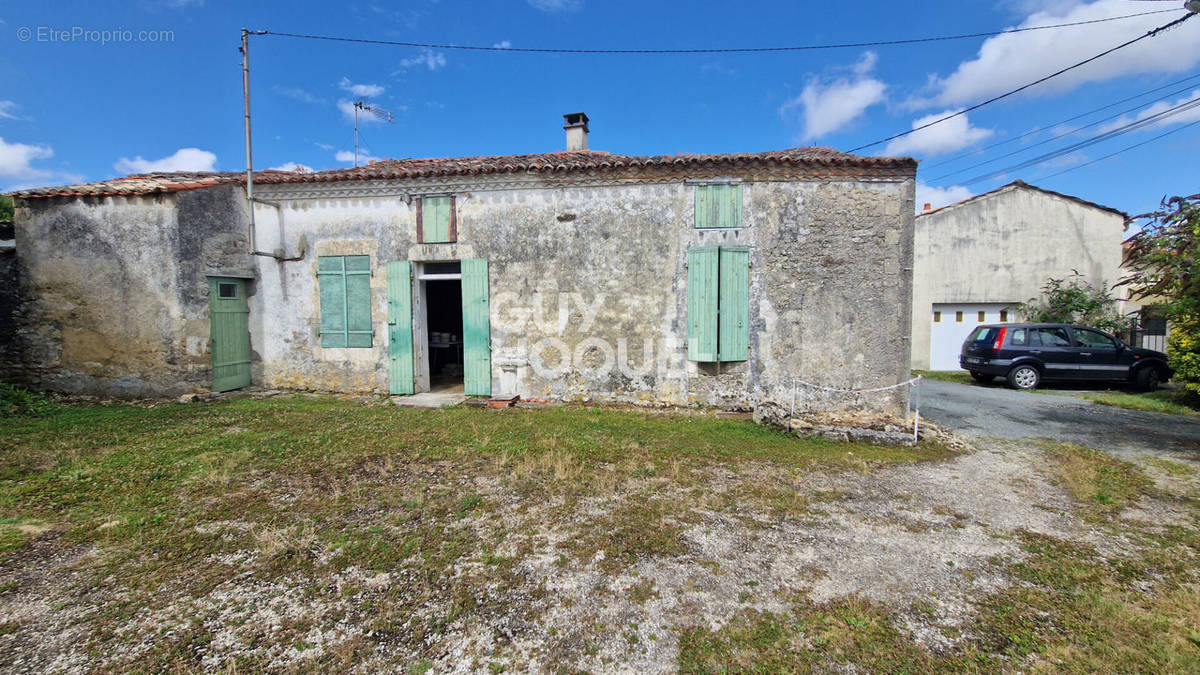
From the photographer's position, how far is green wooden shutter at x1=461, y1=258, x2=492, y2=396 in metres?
7.91

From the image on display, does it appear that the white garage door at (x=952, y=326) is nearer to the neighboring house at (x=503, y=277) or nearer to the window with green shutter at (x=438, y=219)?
the neighboring house at (x=503, y=277)

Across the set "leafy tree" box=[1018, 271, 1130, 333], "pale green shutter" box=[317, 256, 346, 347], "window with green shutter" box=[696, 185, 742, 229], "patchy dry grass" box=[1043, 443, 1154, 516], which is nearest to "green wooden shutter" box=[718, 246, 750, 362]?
"window with green shutter" box=[696, 185, 742, 229]

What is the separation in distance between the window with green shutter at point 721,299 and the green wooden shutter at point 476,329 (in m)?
3.40

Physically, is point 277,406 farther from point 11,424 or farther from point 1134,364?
point 1134,364

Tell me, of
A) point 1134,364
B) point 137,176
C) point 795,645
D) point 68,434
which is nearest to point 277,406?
point 68,434

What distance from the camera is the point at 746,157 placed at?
7.11m

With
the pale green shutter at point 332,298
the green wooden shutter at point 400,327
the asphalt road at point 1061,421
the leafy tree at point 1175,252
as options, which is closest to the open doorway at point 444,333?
the green wooden shutter at point 400,327

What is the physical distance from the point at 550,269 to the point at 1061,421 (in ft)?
26.4

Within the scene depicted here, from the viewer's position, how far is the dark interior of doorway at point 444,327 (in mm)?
10836

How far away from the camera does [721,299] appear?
736cm

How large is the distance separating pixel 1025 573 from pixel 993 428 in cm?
466

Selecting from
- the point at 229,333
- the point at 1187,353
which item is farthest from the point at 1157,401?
the point at 229,333

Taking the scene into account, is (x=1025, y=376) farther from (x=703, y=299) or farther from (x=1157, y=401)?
(x=703, y=299)

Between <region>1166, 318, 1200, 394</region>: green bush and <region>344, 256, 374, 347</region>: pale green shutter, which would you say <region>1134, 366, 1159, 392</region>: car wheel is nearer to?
<region>1166, 318, 1200, 394</region>: green bush
